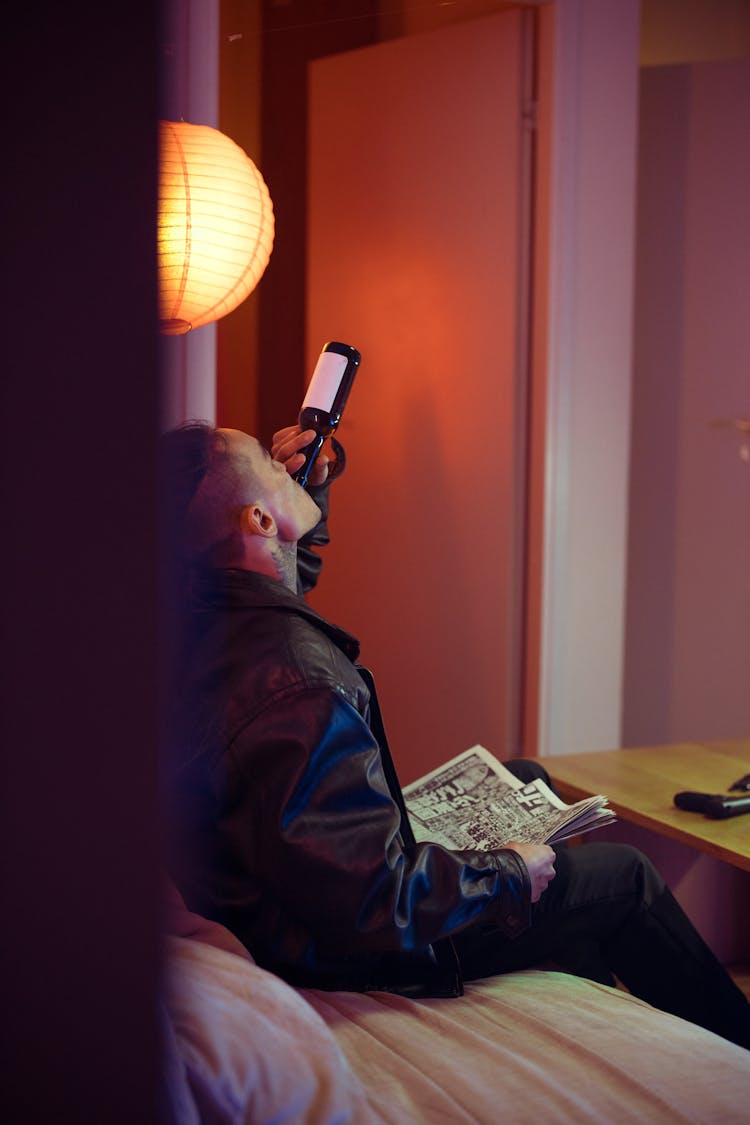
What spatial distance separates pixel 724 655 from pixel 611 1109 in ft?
8.10

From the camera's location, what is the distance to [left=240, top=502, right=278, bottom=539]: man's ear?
1.36 meters

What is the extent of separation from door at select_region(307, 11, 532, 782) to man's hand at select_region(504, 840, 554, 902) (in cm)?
155

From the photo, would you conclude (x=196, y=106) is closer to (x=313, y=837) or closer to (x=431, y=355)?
(x=431, y=355)

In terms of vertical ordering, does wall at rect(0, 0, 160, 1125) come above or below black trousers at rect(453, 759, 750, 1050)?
above

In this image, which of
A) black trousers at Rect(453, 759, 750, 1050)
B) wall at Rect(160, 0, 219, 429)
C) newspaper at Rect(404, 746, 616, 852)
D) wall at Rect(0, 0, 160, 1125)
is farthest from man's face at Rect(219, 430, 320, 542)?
wall at Rect(0, 0, 160, 1125)

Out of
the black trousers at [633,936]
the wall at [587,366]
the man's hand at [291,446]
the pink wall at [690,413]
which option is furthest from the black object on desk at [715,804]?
the pink wall at [690,413]

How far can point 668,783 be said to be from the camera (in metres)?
1.83

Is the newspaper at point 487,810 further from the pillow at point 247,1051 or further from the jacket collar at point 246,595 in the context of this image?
the pillow at point 247,1051

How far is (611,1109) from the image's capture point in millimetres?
1046

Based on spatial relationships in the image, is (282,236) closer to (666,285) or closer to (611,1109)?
(666,285)

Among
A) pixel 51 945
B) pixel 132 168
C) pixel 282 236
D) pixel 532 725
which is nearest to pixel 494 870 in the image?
pixel 51 945

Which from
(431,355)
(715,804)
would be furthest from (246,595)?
(431,355)

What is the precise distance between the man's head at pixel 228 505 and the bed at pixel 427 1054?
399 millimetres

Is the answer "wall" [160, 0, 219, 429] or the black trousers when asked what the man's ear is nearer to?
the black trousers
